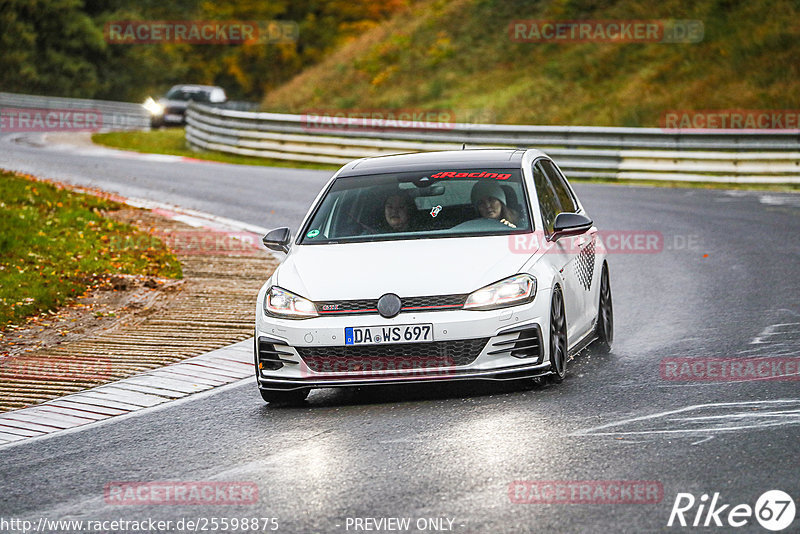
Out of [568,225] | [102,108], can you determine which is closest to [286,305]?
[568,225]

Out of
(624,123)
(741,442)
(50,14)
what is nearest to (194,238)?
(741,442)

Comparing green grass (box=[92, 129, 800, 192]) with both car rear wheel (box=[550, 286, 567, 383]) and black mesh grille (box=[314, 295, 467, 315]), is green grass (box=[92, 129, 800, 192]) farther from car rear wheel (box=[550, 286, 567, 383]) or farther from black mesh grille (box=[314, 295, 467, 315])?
black mesh grille (box=[314, 295, 467, 315])

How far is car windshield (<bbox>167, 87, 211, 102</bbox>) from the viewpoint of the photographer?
47.7 m

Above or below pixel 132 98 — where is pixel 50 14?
above

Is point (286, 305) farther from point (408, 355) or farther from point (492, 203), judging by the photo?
point (492, 203)

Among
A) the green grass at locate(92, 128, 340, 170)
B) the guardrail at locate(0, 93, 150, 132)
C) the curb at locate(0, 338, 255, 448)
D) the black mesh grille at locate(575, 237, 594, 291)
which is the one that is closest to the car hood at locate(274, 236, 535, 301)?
the black mesh grille at locate(575, 237, 594, 291)

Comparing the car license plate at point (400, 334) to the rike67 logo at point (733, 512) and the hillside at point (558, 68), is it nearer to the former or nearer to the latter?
the rike67 logo at point (733, 512)

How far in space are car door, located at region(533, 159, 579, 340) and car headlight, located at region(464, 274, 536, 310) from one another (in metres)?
0.48

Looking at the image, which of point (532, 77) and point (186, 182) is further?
point (532, 77)

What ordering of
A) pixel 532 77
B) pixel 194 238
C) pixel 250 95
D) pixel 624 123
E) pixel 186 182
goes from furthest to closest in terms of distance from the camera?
pixel 250 95 < pixel 532 77 < pixel 624 123 < pixel 186 182 < pixel 194 238

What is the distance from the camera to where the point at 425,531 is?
540cm

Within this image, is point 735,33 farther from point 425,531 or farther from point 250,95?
point 250,95

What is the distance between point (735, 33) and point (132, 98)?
1762 inches

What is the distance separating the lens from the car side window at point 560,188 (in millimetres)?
9922
